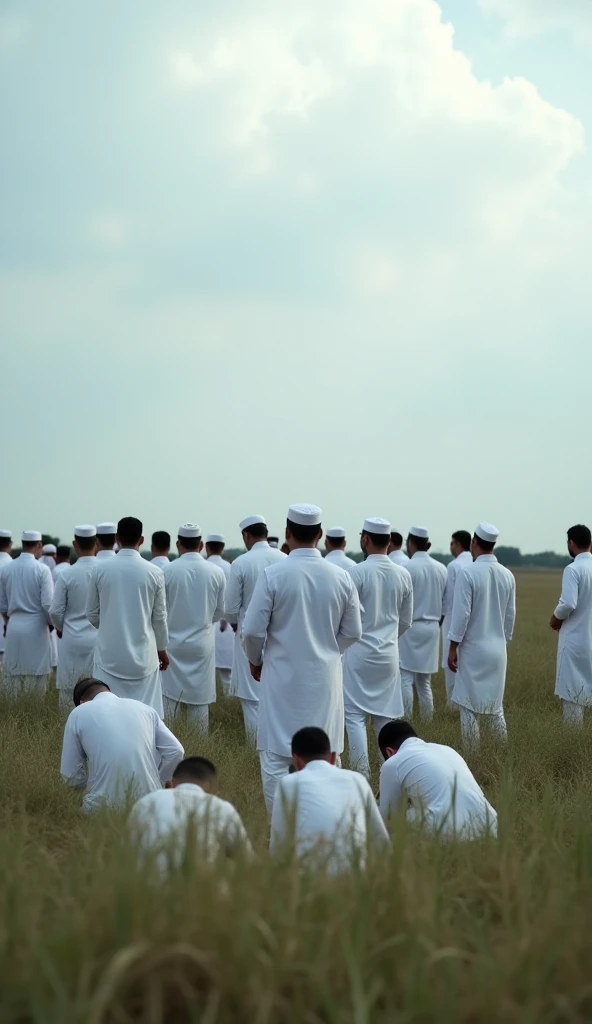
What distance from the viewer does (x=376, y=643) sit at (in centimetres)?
937

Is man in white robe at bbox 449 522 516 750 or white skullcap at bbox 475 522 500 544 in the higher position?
white skullcap at bbox 475 522 500 544

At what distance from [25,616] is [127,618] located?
479 cm

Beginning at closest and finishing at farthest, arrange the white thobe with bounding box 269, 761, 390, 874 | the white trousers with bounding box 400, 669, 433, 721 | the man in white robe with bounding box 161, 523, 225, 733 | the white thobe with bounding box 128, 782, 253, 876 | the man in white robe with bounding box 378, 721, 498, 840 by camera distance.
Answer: the white thobe with bounding box 128, 782, 253, 876 < the white thobe with bounding box 269, 761, 390, 874 < the man in white robe with bounding box 378, 721, 498, 840 < the man in white robe with bounding box 161, 523, 225, 733 < the white trousers with bounding box 400, 669, 433, 721

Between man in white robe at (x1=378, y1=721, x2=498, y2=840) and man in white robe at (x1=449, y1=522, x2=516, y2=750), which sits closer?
man in white robe at (x1=378, y1=721, x2=498, y2=840)

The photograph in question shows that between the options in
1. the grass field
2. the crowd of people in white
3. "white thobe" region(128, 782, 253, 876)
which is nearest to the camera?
the grass field

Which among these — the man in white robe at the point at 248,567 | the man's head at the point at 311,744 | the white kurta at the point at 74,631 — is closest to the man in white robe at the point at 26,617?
the white kurta at the point at 74,631

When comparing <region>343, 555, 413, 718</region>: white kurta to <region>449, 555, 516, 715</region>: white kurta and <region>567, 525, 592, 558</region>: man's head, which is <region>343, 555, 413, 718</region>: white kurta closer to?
<region>449, 555, 516, 715</region>: white kurta

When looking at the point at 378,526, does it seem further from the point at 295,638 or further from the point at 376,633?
the point at 295,638

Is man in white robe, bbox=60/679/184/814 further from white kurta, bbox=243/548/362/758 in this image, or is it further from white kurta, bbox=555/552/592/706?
Answer: white kurta, bbox=555/552/592/706

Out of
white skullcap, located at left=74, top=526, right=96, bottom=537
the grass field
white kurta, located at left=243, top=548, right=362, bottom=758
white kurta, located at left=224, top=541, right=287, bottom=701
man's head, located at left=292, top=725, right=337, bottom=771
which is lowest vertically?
the grass field

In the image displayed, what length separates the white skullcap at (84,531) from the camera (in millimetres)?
11055

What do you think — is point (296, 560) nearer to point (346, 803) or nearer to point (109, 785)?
point (109, 785)

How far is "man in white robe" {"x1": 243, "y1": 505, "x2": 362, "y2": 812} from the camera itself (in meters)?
6.72

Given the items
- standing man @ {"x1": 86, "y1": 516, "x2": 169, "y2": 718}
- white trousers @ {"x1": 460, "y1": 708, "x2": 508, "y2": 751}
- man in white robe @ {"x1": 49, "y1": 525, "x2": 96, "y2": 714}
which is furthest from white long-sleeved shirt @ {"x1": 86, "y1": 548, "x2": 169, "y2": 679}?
white trousers @ {"x1": 460, "y1": 708, "x2": 508, "y2": 751}
